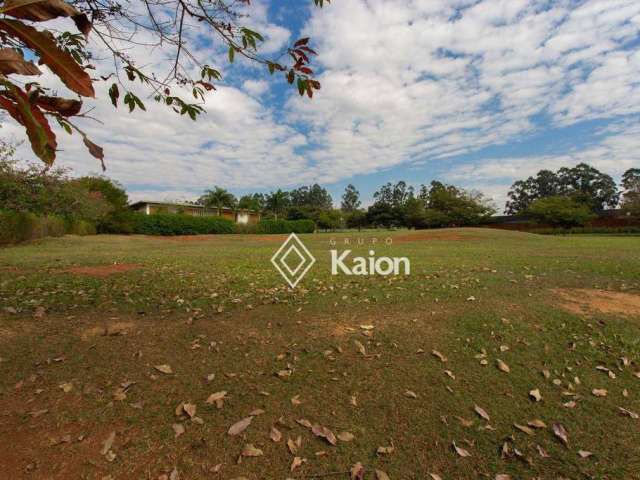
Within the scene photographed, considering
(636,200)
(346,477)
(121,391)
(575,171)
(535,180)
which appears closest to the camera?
(346,477)

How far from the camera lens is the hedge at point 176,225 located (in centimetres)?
3303

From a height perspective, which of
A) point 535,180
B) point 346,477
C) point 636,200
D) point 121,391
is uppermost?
point 535,180

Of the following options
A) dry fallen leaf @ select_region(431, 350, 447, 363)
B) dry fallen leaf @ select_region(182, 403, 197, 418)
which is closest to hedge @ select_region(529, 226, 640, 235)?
dry fallen leaf @ select_region(431, 350, 447, 363)

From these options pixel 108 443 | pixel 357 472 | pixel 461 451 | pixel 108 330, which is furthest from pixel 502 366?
pixel 108 330

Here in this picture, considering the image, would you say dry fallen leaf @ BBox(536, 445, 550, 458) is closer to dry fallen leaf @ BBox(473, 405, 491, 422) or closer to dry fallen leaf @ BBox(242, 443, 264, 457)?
dry fallen leaf @ BBox(473, 405, 491, 422)

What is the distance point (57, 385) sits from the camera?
2766 mm

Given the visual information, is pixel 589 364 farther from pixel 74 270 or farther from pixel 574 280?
pixel 74 270

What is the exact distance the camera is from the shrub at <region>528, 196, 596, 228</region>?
4022 cm

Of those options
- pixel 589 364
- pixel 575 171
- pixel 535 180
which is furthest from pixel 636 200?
pixel 589 364

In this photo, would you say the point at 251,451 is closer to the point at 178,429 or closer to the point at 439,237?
the point at 178,429

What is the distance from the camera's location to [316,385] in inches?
117

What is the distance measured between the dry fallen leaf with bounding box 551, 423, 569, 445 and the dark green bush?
40645 millimetres

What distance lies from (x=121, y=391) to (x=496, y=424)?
120 inches

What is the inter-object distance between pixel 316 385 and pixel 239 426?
78cm
